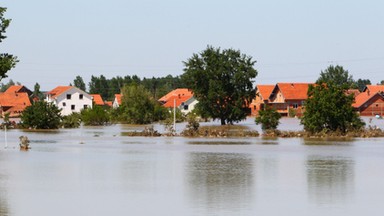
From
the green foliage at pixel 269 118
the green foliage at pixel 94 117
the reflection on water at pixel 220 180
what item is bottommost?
the reflection on water at pixel 220 180

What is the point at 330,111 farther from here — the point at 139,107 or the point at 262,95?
the point at 262,95

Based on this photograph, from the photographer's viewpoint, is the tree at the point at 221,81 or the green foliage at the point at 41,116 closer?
the green foliage at the point at 41,116

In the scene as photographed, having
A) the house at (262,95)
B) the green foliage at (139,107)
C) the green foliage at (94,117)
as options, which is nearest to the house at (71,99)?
the house at (262,95)

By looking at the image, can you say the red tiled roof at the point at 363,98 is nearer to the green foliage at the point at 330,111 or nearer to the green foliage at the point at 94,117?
the green foliage at the point at 94,117

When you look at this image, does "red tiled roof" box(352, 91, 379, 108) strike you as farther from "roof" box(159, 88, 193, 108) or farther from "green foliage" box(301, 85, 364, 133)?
"green foliage" box(301, 85, 364, 133)

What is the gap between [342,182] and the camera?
31266 mm

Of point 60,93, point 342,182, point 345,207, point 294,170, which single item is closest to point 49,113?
point 294,170

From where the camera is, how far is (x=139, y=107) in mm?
118812

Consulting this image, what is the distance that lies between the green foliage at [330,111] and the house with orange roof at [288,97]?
293ft

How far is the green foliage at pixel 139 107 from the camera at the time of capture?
389 ft

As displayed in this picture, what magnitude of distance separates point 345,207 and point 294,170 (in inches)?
487

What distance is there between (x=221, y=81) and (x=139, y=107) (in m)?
27.8

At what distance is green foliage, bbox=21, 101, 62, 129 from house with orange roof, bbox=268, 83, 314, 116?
3026 inches

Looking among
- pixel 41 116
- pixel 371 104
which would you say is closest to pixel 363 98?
pixel 371 104
